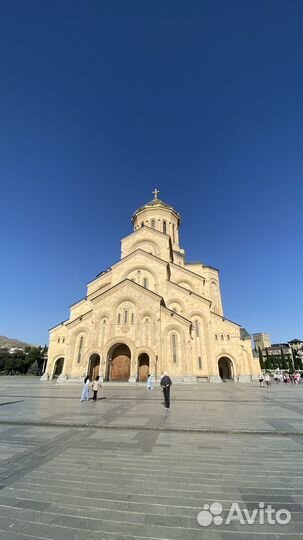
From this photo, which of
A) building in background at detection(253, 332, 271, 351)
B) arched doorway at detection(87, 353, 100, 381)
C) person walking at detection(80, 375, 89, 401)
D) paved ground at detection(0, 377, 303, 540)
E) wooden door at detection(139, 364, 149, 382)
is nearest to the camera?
paved ground at detection(0, 377, 303, 540)

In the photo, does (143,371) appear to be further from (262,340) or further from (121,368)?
(262,340)

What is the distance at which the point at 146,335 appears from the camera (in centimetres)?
2275

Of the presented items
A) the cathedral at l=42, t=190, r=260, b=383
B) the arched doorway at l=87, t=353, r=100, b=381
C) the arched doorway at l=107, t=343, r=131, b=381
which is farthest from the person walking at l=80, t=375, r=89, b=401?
the arched doorway at l=87, t=353, r=100, b=381

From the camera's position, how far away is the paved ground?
2621mm

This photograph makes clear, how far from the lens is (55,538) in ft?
7.98

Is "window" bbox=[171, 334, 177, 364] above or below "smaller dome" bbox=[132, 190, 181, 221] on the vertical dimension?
below

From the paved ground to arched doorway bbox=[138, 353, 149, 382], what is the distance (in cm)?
1663

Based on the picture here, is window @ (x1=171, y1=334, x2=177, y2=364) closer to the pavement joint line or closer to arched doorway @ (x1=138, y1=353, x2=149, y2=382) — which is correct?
arched doorway @ (x1=138, y1=353, x2=149, y2=382)

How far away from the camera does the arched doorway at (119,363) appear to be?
917 inches

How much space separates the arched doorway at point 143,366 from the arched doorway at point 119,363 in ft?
3.63

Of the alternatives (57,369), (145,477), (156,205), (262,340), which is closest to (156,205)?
(156,205)

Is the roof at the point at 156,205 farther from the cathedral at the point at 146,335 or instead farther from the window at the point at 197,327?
the window at the point at 197,327

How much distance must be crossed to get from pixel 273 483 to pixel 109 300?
2176 cm

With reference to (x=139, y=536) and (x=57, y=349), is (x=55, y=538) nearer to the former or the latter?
(x=139, y=536)
